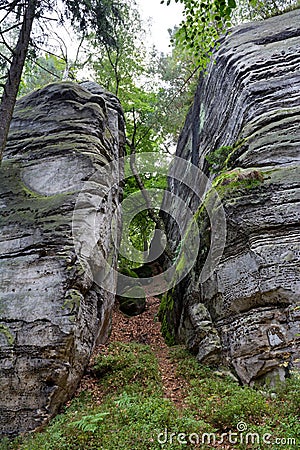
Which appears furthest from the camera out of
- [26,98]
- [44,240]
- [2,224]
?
[26,98]

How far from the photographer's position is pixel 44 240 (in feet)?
25.1

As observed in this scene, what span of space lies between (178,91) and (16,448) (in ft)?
59.5

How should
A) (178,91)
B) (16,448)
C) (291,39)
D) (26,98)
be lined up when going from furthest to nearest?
(178,91), (26,98), (291,39), (16,448)

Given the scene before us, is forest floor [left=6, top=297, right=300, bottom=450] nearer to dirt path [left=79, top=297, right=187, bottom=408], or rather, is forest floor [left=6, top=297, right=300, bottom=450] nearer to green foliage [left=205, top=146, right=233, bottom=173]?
dirt path [left=79, top=297, right=187, bottom=408]

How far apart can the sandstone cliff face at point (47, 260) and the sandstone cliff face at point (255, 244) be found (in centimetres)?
268

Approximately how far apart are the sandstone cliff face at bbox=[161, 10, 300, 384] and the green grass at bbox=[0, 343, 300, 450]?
663 mm

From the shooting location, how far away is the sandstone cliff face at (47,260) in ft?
20.0

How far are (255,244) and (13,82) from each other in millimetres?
6334

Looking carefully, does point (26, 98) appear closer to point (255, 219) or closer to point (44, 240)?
point (44, 240)

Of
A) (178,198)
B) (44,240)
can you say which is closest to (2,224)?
(44,240)

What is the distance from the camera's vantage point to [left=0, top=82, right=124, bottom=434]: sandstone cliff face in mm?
6102
